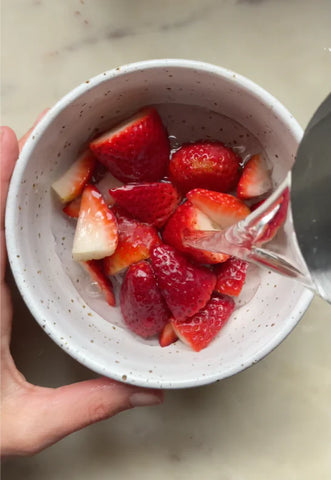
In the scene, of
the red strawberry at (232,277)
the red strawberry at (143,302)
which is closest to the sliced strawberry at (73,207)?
the red strawberry at (143,302)

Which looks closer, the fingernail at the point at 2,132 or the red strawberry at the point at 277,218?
the red strawberry at the point at 277,218

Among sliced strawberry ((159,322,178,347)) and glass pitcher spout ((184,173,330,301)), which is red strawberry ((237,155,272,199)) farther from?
sliced strawberry ((159,322,178,347))

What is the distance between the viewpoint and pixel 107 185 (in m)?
0.87

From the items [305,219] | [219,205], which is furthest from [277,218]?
[219,205]

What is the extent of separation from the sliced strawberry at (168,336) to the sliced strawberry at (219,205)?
17cm

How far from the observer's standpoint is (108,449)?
95 cm

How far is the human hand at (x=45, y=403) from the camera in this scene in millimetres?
775

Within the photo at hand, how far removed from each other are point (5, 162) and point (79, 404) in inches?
13.4

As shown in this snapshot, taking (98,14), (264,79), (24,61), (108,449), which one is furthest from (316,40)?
(108,449)

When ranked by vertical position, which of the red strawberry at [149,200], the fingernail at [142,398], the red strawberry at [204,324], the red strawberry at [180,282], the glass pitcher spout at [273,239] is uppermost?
the glass pitcher spout at [273,239]

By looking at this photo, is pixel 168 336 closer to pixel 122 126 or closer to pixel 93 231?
pixel 93 231

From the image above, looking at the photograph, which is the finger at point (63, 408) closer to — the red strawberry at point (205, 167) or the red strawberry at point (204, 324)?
the red strawberry at point (204, 324)

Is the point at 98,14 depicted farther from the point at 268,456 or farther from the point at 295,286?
the point at 268,456

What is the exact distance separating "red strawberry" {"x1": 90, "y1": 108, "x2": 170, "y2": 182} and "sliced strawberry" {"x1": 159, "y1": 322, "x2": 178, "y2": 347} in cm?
22
